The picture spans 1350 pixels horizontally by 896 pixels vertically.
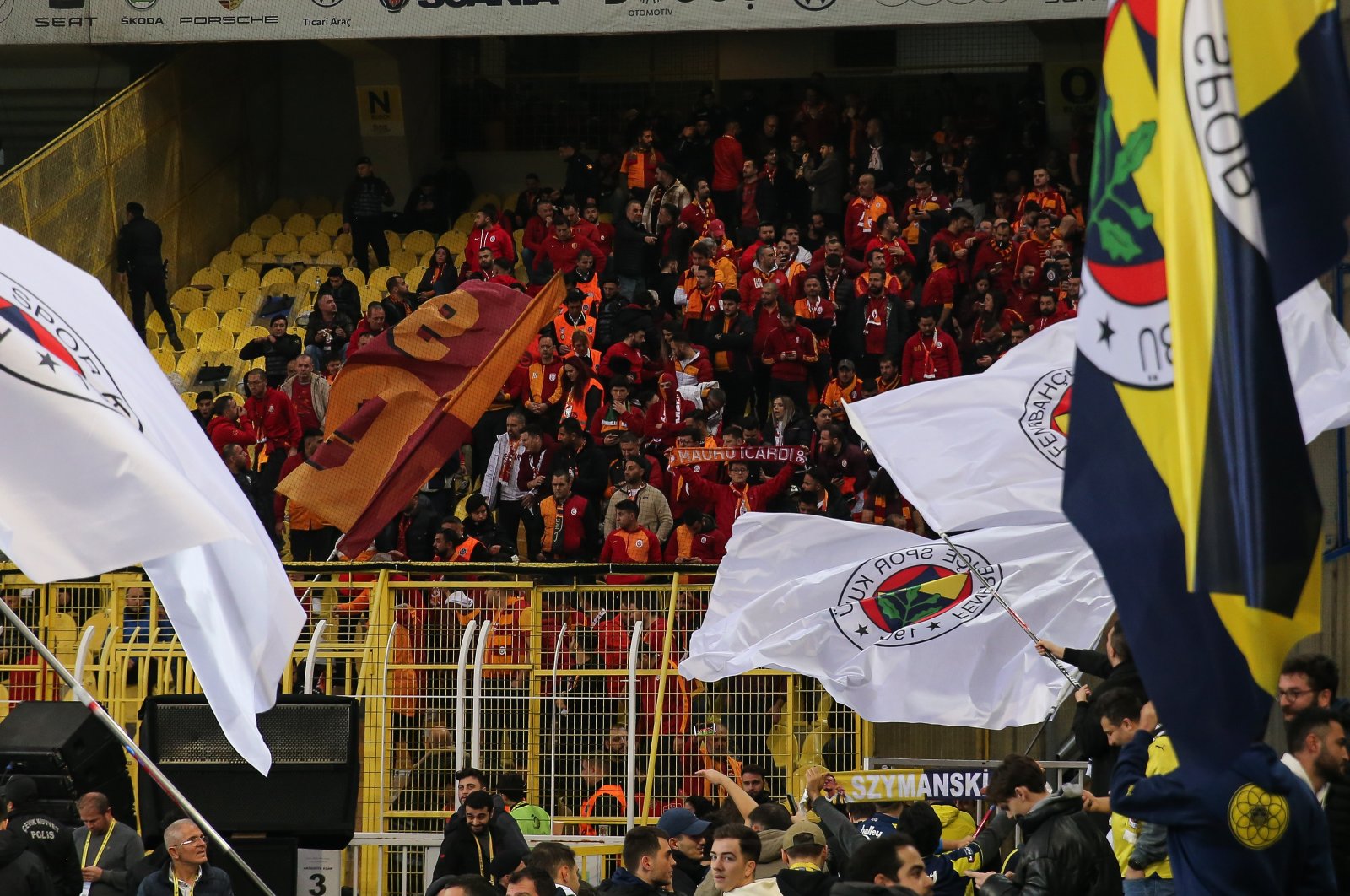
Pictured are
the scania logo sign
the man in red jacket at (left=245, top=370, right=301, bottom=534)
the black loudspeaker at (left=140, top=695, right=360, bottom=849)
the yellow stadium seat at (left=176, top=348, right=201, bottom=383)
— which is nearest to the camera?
the black loudspeaker at (left=140, top=695, right=360, bottom=849)

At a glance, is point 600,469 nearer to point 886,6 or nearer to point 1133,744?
point 886,6

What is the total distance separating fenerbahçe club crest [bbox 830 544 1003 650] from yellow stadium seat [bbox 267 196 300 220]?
2001cm

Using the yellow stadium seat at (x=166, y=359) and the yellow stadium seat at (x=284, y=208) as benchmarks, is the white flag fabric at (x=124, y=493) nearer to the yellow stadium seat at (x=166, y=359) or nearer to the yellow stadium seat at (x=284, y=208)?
the yellow stadium seat at (x=166, y=359)

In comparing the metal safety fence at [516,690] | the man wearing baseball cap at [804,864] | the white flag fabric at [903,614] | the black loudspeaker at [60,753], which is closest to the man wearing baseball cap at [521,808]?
the metal safety fence at [516,690]

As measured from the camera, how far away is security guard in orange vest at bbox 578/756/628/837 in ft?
48.3

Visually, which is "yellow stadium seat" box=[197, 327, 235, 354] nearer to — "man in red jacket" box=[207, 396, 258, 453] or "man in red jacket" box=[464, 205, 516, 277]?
"man in red jacket" box=[464, 205, 516, 277]

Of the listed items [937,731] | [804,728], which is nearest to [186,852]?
[804,728]

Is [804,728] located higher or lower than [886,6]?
lower

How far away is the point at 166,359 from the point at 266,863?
49.5ft

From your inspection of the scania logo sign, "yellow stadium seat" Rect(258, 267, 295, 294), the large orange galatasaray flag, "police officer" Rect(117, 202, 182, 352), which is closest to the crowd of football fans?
the large orange galatasaray flag

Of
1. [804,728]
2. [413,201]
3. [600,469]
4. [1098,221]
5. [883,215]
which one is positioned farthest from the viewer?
[413,201]

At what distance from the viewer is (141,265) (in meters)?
26.4

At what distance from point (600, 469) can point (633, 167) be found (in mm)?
8238

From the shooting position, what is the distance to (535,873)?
805 centimetres
